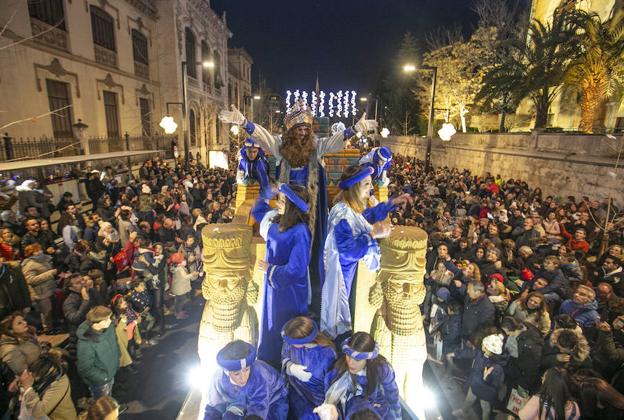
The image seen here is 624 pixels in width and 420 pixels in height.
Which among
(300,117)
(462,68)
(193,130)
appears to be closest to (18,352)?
(300,117)

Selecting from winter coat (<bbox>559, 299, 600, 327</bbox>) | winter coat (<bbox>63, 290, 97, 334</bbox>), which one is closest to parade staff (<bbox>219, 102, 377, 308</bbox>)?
winter coat (<bbox>63, 290, 97, 334</bbox>)

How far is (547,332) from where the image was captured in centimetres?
417

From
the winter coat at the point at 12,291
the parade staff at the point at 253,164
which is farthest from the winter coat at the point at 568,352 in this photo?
the winter coat at the point at 12,291

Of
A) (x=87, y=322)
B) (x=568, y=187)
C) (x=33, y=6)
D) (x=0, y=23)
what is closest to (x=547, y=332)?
(x=87, y=322)

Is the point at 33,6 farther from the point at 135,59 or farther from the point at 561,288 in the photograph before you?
the point at 561,288

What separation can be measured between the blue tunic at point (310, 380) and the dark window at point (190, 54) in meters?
28.9

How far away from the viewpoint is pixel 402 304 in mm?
3346

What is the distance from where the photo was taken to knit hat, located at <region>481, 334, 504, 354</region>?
4121mm

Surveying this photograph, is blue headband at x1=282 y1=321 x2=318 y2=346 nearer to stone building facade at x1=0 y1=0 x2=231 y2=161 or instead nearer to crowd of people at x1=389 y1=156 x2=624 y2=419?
crowd of people at x1=389 y1=156 x2=624 y2=419

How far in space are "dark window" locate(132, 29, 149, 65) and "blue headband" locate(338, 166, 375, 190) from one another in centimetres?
2326

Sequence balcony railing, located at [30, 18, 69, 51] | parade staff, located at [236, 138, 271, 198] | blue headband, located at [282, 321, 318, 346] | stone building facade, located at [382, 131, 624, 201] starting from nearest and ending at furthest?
blue headband, located at [282, 321, 318, 346]
parade staff, located at [236, 138, 271, 198]
stone building facade, located at [382, 131, 624, 201]
balcony railing, located at [30, 18, 69, 51]

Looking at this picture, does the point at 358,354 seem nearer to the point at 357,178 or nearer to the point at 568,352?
the point at 357,178

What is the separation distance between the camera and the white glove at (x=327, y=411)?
2672 millimetres

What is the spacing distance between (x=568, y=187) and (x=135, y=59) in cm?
2325
